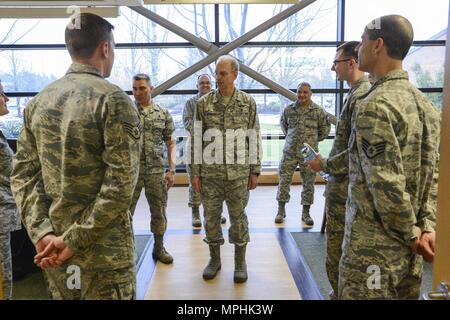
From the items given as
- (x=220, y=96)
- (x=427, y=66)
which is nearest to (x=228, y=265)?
(x=220, y=96)

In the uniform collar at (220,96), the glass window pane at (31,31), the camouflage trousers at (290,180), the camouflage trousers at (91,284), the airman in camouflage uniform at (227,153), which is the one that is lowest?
the camouflage trousers at (290,180)

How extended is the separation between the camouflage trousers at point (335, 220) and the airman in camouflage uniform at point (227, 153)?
2.56 ft

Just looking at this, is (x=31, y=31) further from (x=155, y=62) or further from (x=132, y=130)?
(x=132, y=130)

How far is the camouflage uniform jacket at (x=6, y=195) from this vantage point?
233 centimetres

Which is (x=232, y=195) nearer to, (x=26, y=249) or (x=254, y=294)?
(x=254, y=294)

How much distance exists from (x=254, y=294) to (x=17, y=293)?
1833mm

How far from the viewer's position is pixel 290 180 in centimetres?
495

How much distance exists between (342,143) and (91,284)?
1520 millimetres

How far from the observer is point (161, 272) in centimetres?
339

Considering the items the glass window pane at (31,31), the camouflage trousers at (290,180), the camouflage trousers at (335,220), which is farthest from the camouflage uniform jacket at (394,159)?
the glass window pane at (31,31)

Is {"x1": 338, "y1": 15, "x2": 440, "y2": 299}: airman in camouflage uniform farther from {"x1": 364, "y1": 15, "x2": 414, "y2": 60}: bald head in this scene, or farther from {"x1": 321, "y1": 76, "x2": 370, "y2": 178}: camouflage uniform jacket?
{"x1": 321, "y1": 76, "x2": 370, "y2": 178}: camouflage uniform jacket

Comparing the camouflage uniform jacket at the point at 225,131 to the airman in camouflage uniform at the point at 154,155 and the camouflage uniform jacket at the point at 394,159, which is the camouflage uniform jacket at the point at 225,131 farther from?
the camouflage uniform jacket at the point at 394,159

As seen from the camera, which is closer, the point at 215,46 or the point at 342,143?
the point at 342,143

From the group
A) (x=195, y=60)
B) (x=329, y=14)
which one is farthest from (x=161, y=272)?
(x=329, y=14)
